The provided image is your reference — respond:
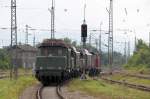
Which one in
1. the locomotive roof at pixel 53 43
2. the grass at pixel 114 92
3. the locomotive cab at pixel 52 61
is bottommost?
the grass at pixel 114 92

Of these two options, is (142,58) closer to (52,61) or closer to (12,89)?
(52,61)

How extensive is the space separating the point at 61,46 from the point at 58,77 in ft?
8.42

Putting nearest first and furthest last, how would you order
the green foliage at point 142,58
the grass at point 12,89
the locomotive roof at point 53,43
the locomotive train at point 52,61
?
the grass at point 12,89 < the locomotive train at point 52,61 < the locomotive roof at point 53,43 < the green foliage at point 142,58

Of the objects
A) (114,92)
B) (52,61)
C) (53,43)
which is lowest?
(114,92)

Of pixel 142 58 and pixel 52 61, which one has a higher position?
pixel 52 61

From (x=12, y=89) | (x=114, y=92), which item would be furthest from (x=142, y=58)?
(x=114, y=92)

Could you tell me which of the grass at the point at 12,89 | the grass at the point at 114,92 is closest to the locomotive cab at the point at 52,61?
the grass at the point at 12,89

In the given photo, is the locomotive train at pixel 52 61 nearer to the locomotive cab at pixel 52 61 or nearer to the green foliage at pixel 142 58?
the locomotive cab at pixel 52 61

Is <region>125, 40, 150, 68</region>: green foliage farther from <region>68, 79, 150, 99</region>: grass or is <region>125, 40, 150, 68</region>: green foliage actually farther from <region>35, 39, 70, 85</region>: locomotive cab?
<region>68, 79, 150, 99</region>: grass

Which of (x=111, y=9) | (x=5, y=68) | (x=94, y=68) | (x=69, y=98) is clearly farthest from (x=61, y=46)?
(x=5, y=68)

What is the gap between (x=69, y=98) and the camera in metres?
28.8

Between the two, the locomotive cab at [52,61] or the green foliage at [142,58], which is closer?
the locomotive cab at [52,61]

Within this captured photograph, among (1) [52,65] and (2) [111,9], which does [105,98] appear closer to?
(1) [52,65]

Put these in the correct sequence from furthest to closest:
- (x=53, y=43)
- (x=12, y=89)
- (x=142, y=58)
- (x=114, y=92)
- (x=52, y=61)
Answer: (x=142, y=58), (x=53, y=43), (x=52, y=61), (x=12, y=89), (x=114, y=92)
